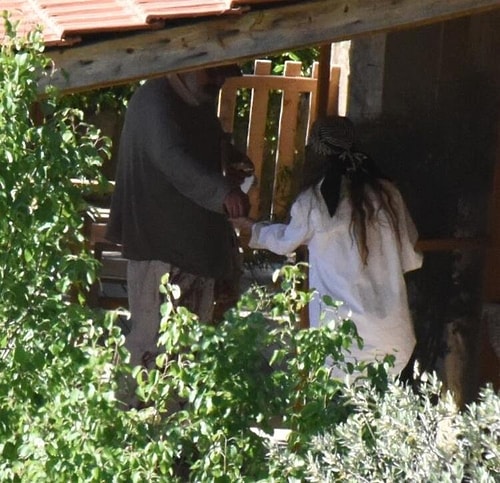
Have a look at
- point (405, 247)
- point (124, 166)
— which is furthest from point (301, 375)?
point (124, 166)

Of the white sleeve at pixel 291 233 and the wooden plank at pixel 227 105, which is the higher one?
the wooden plank at pixel 227 105

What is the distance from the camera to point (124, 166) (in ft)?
22.5

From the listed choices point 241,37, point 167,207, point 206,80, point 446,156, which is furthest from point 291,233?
point 446,156

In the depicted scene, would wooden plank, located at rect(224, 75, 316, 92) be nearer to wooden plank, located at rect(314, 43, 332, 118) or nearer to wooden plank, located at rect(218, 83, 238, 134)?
wooden plank, located at rect(218, 83, 238, 134)

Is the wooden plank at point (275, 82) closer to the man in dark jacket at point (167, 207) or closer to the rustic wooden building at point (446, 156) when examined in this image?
the rustic wooden building at point (446, 156)

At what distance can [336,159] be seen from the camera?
601 centimetres

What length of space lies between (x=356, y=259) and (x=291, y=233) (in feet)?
0.96

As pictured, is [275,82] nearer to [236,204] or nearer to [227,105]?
[227,105]

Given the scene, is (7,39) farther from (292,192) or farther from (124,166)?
(292,192)

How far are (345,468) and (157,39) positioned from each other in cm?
206

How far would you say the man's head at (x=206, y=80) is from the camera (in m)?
6.69

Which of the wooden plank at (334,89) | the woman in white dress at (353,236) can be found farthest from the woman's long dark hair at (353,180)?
the wooden plank at (334,89)

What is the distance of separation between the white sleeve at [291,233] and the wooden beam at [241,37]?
1.25 m

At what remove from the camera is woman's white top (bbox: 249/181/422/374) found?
6.00 meters
